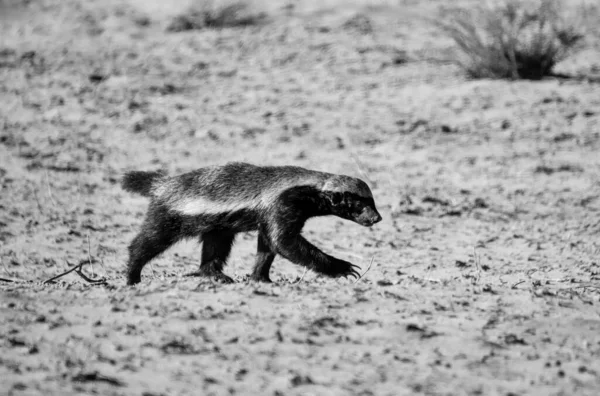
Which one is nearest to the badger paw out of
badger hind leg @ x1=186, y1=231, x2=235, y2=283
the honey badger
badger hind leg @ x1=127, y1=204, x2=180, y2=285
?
the honey badger

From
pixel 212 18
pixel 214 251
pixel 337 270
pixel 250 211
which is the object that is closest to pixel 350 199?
pixel 337 270

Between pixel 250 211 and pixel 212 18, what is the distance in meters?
8.43

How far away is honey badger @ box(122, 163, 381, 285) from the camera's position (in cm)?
629

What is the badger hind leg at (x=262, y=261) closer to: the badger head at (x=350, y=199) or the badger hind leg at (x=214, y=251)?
the badger hind leg at (x=214, y=251)

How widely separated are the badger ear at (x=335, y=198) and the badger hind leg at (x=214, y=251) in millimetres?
815

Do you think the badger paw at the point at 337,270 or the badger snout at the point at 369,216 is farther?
the badger snout at the point at 369,216

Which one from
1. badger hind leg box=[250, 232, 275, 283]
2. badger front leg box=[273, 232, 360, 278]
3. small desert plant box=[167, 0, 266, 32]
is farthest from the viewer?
small desert plant box=[167, 0, 266, 32]

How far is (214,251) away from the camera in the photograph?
22.3 feet

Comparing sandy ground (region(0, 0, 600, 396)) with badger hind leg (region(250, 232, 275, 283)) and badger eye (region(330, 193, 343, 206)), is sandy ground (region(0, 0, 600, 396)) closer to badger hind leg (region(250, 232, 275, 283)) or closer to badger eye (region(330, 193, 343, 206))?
badger hind leg (region(250, 232, 275, 283))

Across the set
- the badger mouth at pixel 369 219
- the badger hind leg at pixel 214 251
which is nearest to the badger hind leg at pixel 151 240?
the badger hind leg at pixel 214 251

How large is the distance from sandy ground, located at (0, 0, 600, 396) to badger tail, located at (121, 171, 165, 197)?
724 mm

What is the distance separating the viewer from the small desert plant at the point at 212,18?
46.5ft

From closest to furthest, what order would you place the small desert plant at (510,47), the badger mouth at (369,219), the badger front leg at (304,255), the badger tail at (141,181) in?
1. the badger front leg at (304,255)
2. the badger mouth at (369,219)
3. the badger tail at (141,181)
4. the small desert plant at (510,47)

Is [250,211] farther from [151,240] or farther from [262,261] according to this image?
[151,240]
